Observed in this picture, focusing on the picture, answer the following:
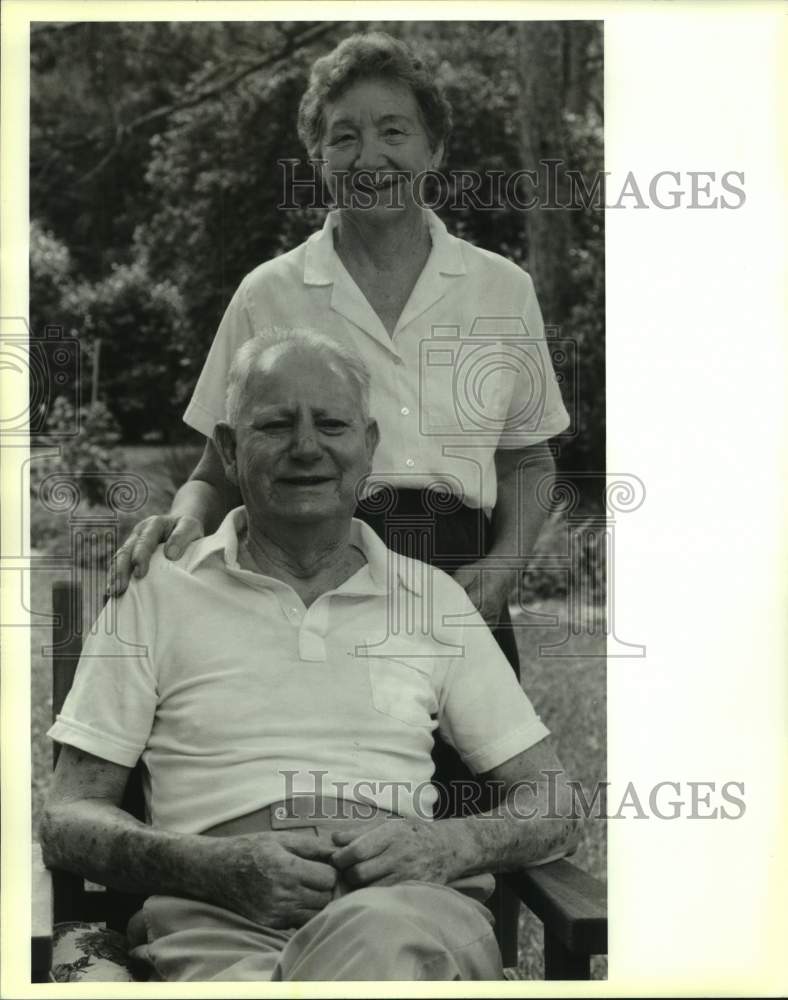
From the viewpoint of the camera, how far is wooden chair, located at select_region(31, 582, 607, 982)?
3018mm

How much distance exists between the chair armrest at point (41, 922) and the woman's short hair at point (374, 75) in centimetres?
→ 188

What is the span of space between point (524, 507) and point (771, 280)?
0.86m

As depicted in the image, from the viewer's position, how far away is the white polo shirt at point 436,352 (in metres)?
3.49

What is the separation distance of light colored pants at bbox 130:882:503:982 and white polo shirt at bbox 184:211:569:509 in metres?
1.01

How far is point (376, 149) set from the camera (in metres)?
3.48

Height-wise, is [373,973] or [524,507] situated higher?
[524,507]

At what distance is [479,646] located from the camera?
11.2ft

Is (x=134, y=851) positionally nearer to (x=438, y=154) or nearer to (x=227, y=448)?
(x=227, y=448)

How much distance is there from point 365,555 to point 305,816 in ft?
2.08

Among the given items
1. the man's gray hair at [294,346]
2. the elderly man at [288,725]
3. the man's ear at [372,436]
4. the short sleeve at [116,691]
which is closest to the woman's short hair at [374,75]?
the man's gray hair at [294,346]

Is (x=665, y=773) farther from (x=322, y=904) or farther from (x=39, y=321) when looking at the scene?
(x=39, y=321)

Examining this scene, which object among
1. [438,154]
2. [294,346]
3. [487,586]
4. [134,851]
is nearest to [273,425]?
[294,346]

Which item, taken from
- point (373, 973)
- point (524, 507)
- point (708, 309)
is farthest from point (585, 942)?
point (708, 309)


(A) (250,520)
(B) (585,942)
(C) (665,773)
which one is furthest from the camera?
(C) (665,773)
